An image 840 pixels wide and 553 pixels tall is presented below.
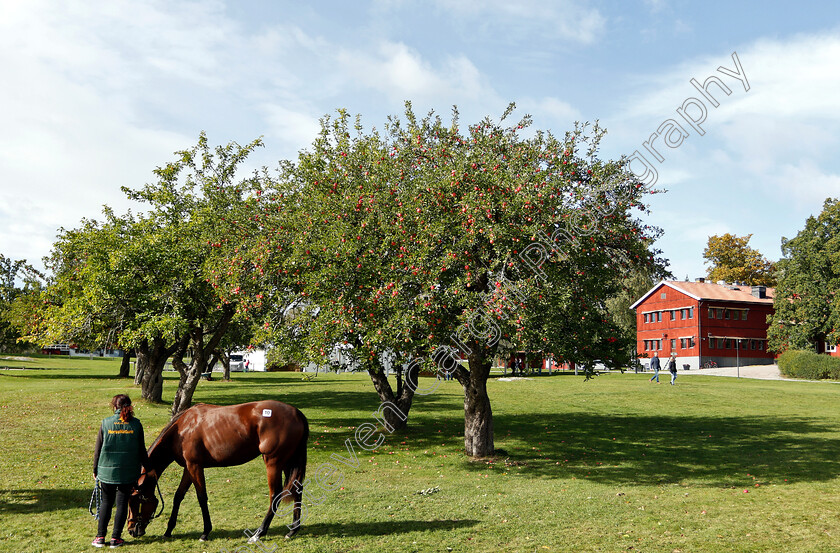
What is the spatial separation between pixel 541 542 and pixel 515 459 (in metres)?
8.81

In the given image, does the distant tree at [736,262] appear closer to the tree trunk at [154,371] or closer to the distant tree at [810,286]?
the distant tree at [810,286]

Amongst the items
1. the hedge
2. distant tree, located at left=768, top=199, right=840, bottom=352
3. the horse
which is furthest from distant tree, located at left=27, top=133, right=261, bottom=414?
distant tree, located at left=768, top=199, right=840, bottom=352

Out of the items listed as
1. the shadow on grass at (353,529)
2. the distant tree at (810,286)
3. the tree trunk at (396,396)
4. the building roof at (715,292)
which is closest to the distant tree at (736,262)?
the building roof at (715,292)

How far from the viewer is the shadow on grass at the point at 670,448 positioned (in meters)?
17.4

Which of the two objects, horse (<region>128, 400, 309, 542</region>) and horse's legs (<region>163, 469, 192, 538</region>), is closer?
horse's legs (<region>163, 469, 192, 538</region>)

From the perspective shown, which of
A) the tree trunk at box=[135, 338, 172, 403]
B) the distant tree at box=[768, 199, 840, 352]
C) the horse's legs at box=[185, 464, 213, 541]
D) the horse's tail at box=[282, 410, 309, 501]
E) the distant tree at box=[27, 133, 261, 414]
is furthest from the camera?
the distant tree at box=[768, 199, 840, 352]

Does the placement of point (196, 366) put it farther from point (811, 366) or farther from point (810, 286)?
point (810, 286)

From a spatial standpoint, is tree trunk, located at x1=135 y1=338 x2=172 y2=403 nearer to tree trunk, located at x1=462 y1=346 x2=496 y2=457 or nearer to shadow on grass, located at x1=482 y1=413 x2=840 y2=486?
shadow on grass, located at x1=482 y1=413 x2=840 y2=486

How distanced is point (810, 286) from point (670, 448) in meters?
55.8

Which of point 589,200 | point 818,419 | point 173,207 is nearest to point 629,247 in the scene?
point 589,200

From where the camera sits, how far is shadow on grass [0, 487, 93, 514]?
12.7m

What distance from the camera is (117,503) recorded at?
→ 32.0ft

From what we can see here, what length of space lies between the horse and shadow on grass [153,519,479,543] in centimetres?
27

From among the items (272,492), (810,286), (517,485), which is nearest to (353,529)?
(272,492)
